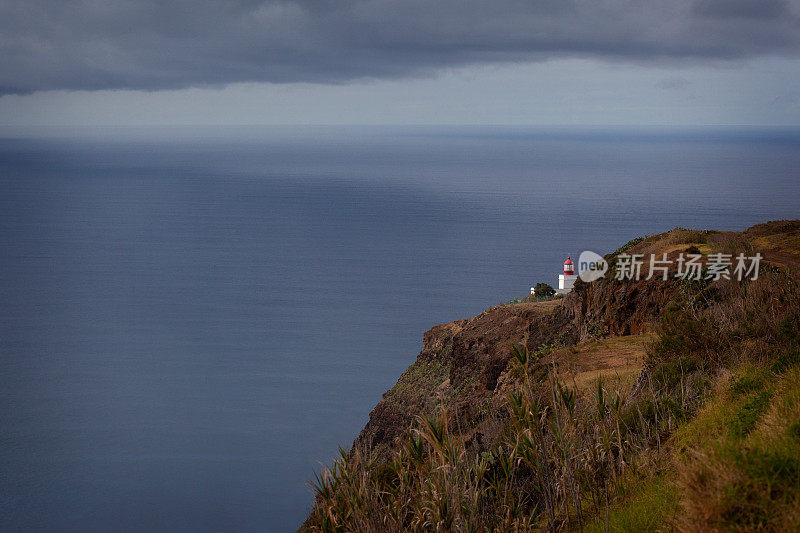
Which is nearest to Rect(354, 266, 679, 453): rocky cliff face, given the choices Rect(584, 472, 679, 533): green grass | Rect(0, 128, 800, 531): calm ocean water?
Rect(584, 472, 679, 533): green grass

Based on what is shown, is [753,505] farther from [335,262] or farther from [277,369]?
[335,262]

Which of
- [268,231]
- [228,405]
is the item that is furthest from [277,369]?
[268,231]

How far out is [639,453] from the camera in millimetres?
9523

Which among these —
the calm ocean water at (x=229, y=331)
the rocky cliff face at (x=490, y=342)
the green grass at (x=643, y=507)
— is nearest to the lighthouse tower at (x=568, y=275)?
the rocky cliff face at (x=490, y=342)

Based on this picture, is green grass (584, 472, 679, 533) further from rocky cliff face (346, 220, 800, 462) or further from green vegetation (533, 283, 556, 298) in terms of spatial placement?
green vegetation (533, 283, 556, 298)

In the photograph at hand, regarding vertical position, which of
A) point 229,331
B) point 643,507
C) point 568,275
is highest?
point 568,275

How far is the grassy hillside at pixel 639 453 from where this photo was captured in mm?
5902

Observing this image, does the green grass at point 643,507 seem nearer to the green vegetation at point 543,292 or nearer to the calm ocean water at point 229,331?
the green vegetation at point 543,292

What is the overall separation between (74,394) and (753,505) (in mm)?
96348

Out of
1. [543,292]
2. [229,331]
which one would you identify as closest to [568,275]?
[543,292]

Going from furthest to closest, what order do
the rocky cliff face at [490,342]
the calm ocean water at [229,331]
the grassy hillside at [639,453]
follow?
the calm ocean water at [229,331], the rocky cliff face at [490,342], the grassy hillside at [639,453]

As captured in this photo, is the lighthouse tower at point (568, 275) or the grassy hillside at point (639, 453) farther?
the lighthouse tower at point (568, 275)

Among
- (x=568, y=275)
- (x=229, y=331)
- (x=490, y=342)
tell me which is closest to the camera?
(x=490, y=342)

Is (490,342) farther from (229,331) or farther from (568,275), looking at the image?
(229,331)
